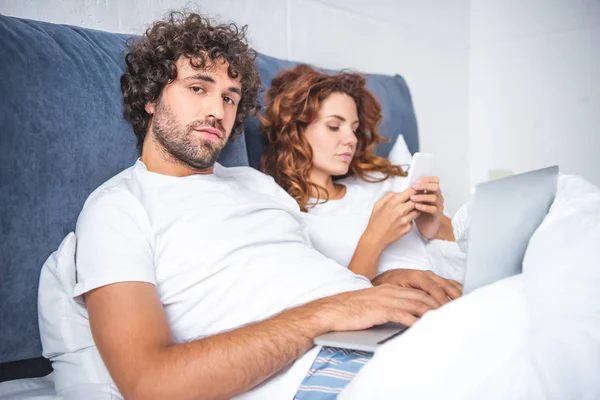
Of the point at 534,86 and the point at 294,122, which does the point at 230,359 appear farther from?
the point at 534,86

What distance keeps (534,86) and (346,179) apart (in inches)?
66.0

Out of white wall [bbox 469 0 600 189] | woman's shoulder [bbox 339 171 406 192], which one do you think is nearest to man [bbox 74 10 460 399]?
woman's shoulder [bbox 339 171 406 192]

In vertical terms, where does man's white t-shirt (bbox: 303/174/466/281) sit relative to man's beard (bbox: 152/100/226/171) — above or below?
below

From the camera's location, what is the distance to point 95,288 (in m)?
1.00

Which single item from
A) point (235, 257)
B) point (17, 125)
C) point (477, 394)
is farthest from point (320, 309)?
point (17, 125)

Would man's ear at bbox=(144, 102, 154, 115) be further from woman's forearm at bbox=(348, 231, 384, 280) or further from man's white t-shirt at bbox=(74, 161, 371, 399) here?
woman's forearm at bbox=(348, 231, 384, 280)

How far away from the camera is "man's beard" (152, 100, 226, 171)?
129 cm

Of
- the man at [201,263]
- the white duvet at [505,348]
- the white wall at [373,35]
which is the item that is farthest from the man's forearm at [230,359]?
the white wall at [373,35]

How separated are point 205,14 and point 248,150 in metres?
0.47

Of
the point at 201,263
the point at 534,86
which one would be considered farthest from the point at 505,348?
the point at 534,86

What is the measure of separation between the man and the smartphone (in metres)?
0.26

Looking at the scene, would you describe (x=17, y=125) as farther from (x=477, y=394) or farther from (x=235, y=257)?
(x=477, y=394)

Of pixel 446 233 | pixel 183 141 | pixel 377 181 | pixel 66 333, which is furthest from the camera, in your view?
pixel 377 181

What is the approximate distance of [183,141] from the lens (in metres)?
1.29
